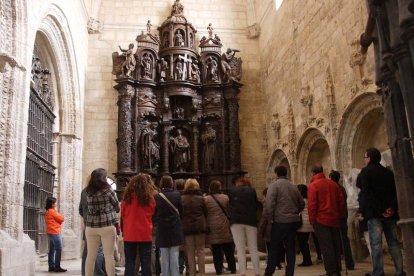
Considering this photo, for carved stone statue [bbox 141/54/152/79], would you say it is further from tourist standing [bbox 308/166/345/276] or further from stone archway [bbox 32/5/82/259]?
tourist standing [bbox 308/166/345/276]

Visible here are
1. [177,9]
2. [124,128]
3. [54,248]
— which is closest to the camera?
[54,248]

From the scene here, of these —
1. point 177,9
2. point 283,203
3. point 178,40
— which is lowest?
Result: point 283,203

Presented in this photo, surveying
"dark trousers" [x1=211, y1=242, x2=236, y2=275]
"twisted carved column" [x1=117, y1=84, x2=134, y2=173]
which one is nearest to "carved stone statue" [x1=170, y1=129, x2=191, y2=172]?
"twisted carved column" [x1=117, y1=84, x2=134, y2=173]

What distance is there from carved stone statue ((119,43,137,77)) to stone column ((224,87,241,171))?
9.26ft

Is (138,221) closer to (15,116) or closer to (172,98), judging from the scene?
(15,116)

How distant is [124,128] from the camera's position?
12.1 metres

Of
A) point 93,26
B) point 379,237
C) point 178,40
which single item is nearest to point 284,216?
point 379,237

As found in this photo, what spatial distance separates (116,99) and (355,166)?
759 centimetres

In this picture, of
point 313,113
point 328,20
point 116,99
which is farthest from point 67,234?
point 328,20

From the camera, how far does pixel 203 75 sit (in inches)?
516

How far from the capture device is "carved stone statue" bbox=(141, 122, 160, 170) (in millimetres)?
12078

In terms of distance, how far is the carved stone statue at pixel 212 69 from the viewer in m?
13.0

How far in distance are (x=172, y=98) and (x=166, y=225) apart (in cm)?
821

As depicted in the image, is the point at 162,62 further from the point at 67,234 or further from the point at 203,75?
the point at 67,234
